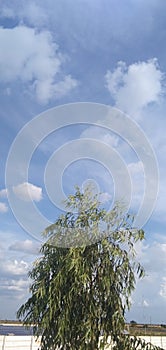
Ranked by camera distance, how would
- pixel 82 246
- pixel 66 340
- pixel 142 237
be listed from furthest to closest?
pixel 142 237 < pixel 82 246 < pixel 66 340

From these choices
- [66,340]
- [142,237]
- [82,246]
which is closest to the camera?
[66,340]

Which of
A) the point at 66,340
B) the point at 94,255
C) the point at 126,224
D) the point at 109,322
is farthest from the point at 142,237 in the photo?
the point at 66,340

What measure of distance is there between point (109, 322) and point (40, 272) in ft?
6.70

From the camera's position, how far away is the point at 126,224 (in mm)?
9578

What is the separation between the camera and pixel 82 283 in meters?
8.69

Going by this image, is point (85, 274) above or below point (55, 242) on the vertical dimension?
below

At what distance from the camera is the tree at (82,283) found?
8.59 m

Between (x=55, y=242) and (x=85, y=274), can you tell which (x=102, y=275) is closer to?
(x=85, y=274)

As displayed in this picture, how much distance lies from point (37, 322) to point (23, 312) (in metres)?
0.54

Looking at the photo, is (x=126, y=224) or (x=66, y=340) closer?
(x=66, y=340)

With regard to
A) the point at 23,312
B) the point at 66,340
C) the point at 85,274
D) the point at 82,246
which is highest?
the point at 82,246

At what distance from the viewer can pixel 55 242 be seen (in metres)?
9.27

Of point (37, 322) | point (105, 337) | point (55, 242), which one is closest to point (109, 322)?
point (105, 337)

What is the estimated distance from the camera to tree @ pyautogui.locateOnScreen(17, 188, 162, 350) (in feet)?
28.2
